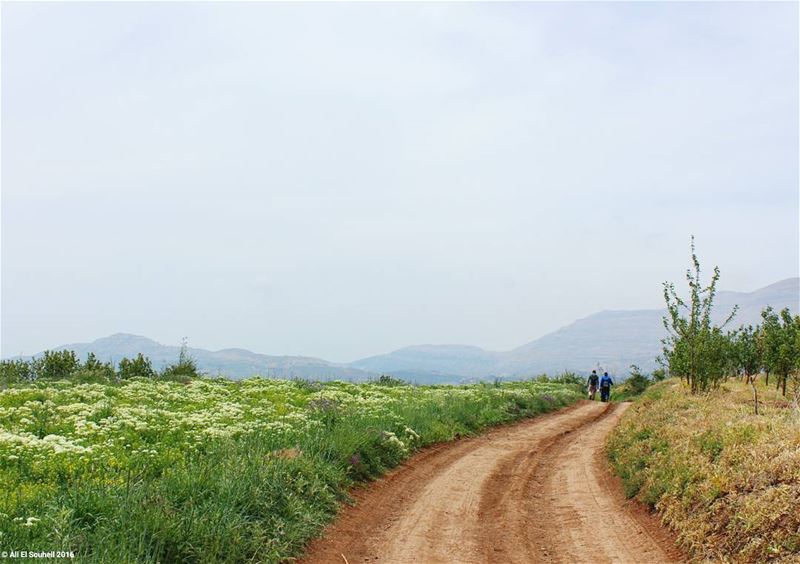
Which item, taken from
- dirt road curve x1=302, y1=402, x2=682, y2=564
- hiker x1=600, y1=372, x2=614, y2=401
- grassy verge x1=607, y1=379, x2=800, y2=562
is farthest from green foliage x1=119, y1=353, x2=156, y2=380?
hiker x1=600, y1=372, x2=614, y2=401

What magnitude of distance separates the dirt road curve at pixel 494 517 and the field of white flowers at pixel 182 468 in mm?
688

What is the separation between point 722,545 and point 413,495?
5.81 m

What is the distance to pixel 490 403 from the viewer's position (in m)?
24.6

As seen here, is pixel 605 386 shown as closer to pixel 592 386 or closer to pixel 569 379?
pixel 592 386

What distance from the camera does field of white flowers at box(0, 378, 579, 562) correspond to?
22.0 feet

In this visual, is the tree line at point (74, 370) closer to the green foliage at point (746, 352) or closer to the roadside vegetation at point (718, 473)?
the roadside vegetation at point (718, 473)

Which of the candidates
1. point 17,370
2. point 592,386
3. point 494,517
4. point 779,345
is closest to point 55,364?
point 17,370

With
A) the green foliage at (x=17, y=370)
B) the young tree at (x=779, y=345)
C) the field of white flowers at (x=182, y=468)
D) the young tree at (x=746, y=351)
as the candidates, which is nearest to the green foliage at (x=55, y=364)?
the green foliage at (x=17, y=370)

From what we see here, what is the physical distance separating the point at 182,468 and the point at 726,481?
27.2 feet

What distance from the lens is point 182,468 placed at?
9328 millimetres

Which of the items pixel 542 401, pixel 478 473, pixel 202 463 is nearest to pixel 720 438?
pixel 478 473

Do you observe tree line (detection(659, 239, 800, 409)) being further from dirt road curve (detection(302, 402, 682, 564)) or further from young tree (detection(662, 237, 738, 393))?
dirt road curve (detection(302, 402, 682, 564))

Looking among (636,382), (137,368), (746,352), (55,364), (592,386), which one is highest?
(55,364)

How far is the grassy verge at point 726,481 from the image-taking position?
23.4 feet
